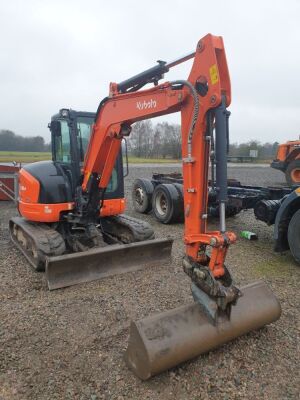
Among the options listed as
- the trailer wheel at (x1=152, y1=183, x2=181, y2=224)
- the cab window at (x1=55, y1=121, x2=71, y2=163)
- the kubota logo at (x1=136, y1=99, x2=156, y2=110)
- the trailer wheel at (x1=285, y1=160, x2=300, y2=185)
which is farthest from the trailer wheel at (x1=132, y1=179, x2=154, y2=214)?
the trailer wheel at (x1=285, y1=160, x2=300, y2=185)

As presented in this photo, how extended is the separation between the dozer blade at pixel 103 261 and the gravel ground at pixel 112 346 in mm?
→ 147

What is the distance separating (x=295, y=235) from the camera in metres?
5.31

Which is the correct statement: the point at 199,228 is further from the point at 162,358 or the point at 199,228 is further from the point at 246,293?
the point at 162,358

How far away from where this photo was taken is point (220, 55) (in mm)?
3088

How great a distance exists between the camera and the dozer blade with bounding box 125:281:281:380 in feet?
8.93

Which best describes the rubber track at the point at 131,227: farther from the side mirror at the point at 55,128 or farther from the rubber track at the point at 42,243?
the side mirror at the point at 55,128

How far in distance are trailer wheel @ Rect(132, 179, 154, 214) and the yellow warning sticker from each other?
639cm

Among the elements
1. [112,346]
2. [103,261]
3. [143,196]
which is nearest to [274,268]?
[103,261]

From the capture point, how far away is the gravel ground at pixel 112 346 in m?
2.70

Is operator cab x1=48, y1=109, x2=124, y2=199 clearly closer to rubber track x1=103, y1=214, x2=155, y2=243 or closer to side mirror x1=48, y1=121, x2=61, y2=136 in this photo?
side mirror x1=48, y1=121, x2=61, y2=136

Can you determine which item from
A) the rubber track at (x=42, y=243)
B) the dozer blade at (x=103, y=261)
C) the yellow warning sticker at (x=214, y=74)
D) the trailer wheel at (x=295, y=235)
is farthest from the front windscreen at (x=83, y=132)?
the trailer wheel at (x=295, y=235)

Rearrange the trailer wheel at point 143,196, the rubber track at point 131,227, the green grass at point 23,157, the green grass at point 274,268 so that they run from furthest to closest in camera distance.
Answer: the green grass at point 23,157 < the trailer wheel at point 143,196 < the rubber track at point 131,227 < the green grass at point 274,268

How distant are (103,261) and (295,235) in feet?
9.87

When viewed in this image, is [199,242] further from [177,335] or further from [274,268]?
[274,268]
